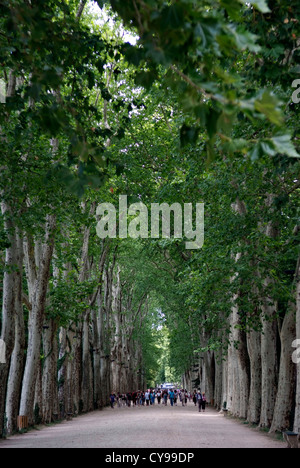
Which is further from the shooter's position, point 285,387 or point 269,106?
point 285,387

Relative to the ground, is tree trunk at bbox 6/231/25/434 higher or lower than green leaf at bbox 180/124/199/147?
lower

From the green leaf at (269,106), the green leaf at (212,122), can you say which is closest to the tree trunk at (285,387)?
the green leaf at (212,122)

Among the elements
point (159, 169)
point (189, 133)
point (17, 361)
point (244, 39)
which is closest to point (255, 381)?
point (17, 361)

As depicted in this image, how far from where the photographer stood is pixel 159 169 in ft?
86.1

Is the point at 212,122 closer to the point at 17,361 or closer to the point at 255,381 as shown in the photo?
the point at 17,361

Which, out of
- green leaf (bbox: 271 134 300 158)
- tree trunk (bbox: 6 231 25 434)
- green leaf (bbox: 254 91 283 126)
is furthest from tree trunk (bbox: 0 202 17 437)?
green leaf (bbox: 254 91 283 126)

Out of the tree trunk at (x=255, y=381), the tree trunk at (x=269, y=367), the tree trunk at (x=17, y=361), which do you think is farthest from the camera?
the tree trunk at (x=255, y=381)

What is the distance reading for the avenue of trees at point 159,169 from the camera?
4.18 m

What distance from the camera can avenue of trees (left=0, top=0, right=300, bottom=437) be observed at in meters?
4.18

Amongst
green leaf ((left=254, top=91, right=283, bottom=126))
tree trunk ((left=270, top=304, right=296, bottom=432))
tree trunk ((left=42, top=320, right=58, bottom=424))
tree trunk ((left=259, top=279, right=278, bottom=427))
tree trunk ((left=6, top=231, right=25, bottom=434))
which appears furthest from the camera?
tree trunk ((left=42, top=320, right=58, bottom=424))

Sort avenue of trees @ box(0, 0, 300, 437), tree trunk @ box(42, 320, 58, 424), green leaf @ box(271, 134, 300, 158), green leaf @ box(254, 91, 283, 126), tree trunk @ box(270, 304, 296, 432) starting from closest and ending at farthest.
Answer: green leaf @ box(254, 91, 283, 126), green leaf @ box(271, 134, 300, 158), avenue of trees @ box(0, 0, 300, 437), tree trunk @ box(270, 304, 296, 432), tree trunk @ box(42, 320, 58, 424)

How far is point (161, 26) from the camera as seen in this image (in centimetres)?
369

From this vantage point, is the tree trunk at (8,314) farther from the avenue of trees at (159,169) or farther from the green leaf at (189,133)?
the green leaf at (189,133)

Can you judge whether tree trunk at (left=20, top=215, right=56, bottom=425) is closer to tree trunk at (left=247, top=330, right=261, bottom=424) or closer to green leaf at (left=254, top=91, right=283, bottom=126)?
tree trunk at (left=247, top=330, right=261, bottom=424)
